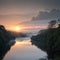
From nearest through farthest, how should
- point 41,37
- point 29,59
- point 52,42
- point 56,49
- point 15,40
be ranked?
point 56,49 → point 52,42 → point 29,59 → point 41,37 → point 15,40

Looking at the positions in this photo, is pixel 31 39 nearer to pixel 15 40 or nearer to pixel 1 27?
pixel 15 40

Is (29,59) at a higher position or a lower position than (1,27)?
lower

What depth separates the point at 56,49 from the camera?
56.6 ft

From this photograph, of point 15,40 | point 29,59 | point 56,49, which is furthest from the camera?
point 15,40

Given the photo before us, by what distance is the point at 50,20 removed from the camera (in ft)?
111

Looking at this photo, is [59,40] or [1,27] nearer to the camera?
[59,40]

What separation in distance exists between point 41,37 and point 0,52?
998 centimetres

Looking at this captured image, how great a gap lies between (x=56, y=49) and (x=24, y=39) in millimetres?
20362

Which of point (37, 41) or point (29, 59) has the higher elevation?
point (37, 41)

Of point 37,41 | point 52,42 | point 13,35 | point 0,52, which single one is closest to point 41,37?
point 37,41

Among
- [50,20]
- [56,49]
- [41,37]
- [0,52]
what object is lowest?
[56,49]

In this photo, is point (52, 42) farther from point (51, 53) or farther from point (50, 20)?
point (50, 20)

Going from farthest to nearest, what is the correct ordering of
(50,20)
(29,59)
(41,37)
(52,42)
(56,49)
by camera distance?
(50,20) → (41,37) → (29,59) → (52,42) → (56,49)

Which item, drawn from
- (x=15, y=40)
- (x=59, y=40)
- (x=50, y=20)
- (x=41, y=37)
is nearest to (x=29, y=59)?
(x=59, y=40)
